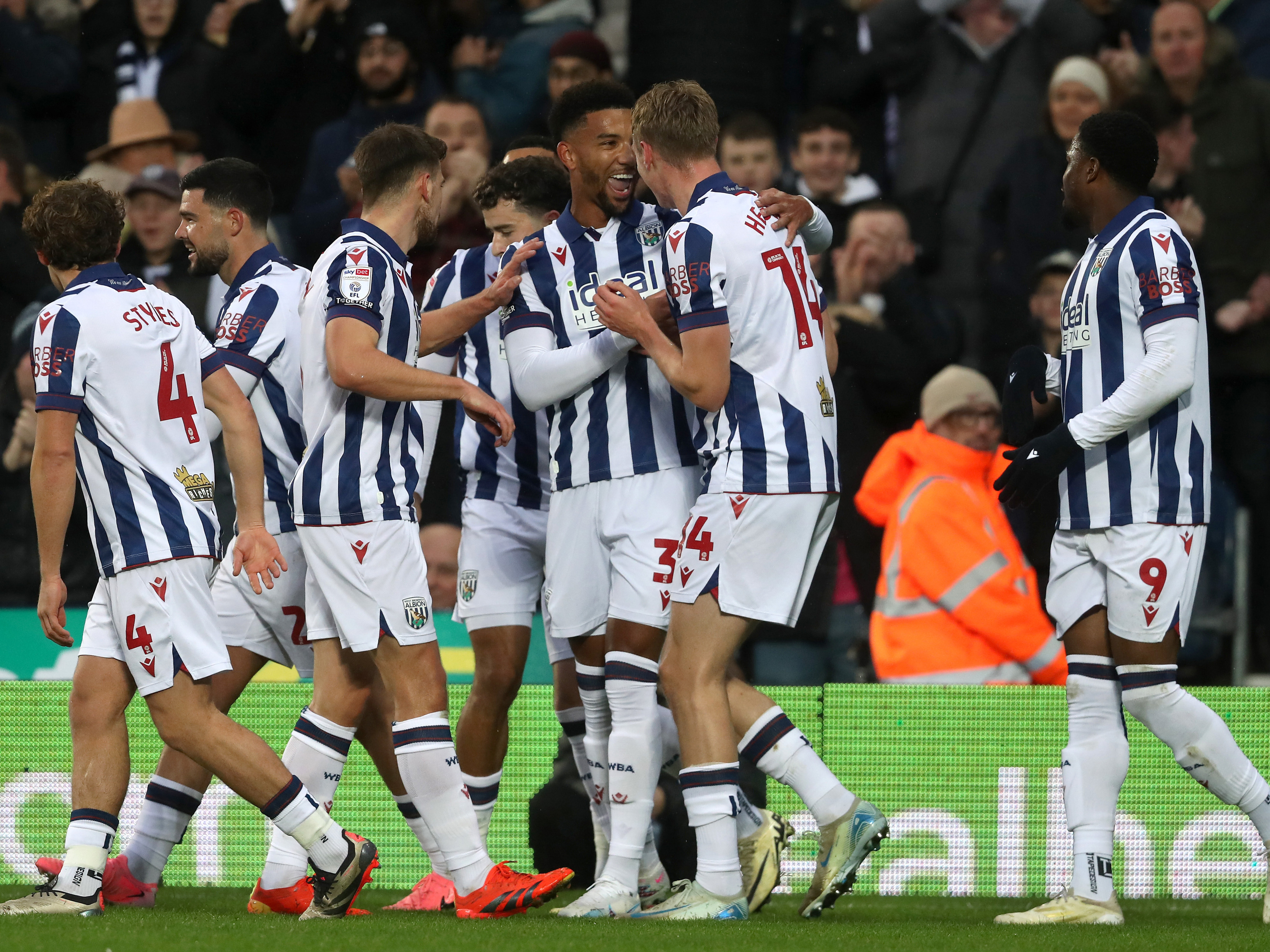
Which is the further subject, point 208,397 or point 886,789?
point 886,789

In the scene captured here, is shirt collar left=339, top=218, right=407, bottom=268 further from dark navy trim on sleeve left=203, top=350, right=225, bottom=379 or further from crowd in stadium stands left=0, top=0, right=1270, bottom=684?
crowd in stadium stands left=0, top=0, right=1270, bottom=684

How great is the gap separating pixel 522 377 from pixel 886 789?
7.36 feet

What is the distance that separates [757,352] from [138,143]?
5.64 meters

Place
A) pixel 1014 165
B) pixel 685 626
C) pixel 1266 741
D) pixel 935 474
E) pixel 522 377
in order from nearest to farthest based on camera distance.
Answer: pixel 685 626 < pixel 522 377 < pixel 1266 741 < pixel 935 474 < pixel 1014 165

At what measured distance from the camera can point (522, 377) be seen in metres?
5.12

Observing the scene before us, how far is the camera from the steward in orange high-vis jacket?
6.79 m

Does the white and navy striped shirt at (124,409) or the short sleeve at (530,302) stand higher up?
the short sleeve at (530,302)

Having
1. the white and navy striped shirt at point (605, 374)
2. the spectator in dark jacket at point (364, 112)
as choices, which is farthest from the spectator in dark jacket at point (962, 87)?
the white and navy striped shirt at point (605, 374)

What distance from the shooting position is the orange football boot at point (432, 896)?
5227 mm

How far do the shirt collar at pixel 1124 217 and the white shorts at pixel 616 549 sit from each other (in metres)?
1.49

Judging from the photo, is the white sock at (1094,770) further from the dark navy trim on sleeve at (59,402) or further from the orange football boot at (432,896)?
the dark navy trim on sleeve at (59,402)

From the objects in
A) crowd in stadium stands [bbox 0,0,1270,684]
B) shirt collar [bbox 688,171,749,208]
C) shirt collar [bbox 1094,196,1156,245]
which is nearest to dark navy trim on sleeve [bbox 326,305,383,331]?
shirt collar [bbox 688,171,749,208]

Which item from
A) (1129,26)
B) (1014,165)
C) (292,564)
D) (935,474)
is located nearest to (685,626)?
(292,564)

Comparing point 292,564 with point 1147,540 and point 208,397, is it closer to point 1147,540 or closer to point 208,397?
point 208,397
